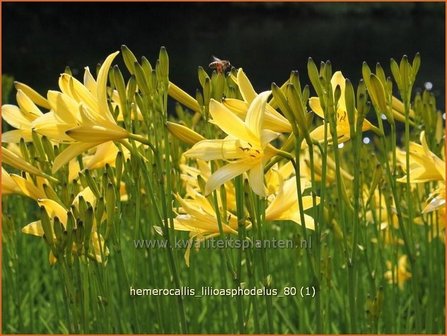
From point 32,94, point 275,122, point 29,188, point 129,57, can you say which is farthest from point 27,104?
point 275,122

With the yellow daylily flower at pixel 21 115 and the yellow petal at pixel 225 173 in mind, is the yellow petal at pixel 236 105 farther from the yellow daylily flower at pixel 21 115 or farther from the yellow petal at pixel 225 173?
the yellow daylily flower at pixel 21 115

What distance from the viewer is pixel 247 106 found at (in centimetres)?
103

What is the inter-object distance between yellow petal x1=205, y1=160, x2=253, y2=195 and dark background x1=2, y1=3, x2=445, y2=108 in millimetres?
5008

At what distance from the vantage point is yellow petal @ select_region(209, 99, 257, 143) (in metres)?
0.98

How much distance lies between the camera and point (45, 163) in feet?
4.20

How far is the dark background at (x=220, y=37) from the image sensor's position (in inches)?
269

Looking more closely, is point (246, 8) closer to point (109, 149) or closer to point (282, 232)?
point (282, 232)

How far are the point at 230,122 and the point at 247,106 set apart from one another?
1.7 inches

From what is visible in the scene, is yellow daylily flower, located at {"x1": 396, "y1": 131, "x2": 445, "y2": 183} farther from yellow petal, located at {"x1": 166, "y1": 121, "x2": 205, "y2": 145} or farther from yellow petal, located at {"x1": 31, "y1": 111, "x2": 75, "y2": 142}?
yellow petal, located at {"x1": 31, "y1": 111, "x2": 75, "y2": 142}

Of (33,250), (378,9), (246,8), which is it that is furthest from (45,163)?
(378,9)

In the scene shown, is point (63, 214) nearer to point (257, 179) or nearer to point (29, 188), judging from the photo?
point (29, 188)

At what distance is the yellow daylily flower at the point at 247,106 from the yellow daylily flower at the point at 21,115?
37cm

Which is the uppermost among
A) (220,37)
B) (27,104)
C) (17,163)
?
(220,37)

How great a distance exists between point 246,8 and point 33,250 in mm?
5610
